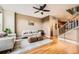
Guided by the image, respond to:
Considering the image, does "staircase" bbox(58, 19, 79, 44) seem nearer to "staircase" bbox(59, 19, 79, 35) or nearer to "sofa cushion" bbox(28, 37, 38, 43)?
"staircase" bbox(59, 19, 79, 35)

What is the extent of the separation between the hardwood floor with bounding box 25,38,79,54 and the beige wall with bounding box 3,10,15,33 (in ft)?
1.76

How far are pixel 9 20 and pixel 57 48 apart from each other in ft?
3.11

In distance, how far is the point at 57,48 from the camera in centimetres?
220

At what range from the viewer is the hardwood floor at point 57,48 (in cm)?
217

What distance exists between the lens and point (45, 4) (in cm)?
217

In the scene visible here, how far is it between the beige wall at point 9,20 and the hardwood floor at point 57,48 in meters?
0.54

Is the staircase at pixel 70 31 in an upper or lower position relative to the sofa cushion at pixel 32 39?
upper

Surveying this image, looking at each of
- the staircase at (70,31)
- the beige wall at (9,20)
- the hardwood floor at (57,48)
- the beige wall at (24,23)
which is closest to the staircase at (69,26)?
the staircase at (70,31)

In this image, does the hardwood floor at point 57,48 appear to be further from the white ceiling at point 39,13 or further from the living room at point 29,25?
the white ceiling at point 39,13

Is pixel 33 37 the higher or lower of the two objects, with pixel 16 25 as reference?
lower

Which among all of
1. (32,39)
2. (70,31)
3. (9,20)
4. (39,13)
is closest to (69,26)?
(70,31)
